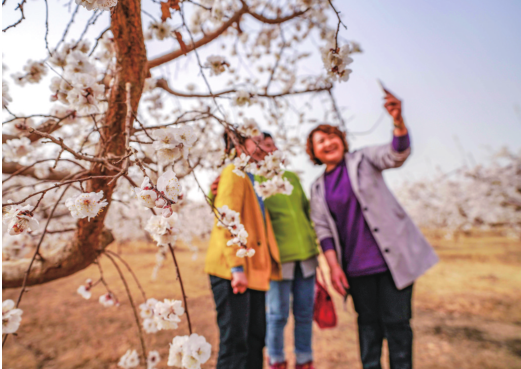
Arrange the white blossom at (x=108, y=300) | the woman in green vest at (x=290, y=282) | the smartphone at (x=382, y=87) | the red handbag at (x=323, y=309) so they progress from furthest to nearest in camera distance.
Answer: the red handbag at (x=323, y=309) < the woman in green vest at (x=290, y=282) < the white blossom at (x=108, y=300) < the smartphone at (x=382, y=87)

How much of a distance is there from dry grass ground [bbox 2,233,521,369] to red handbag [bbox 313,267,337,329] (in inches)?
4.0

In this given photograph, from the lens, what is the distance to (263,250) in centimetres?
150

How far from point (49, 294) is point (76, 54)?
485 centimetres

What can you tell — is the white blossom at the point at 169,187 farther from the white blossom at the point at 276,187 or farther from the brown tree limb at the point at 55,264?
the brown tree limb at the point at 55,264

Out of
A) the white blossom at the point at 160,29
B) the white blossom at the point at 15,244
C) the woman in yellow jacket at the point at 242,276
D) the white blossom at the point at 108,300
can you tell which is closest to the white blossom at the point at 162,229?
the woman in yellow jacket at the point at 242,276

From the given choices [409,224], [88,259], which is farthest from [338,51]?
[88,259]

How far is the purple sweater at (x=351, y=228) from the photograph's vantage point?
1523 mm

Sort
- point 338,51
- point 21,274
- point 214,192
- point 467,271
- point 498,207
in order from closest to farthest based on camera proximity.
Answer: point 338,51
point 21,274
point 214,192
point 467,271
point 498,207

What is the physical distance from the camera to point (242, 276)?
1321mm

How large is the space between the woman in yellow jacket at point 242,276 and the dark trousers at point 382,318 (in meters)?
0.52

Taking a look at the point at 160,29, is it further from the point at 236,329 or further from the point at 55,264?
the point at 236,329

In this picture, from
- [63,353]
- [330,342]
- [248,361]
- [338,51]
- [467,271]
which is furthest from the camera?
[467,271]

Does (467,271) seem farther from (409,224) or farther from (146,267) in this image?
(146,267)

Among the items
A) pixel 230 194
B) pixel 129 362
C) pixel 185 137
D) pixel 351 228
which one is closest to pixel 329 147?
pixel 351 228
